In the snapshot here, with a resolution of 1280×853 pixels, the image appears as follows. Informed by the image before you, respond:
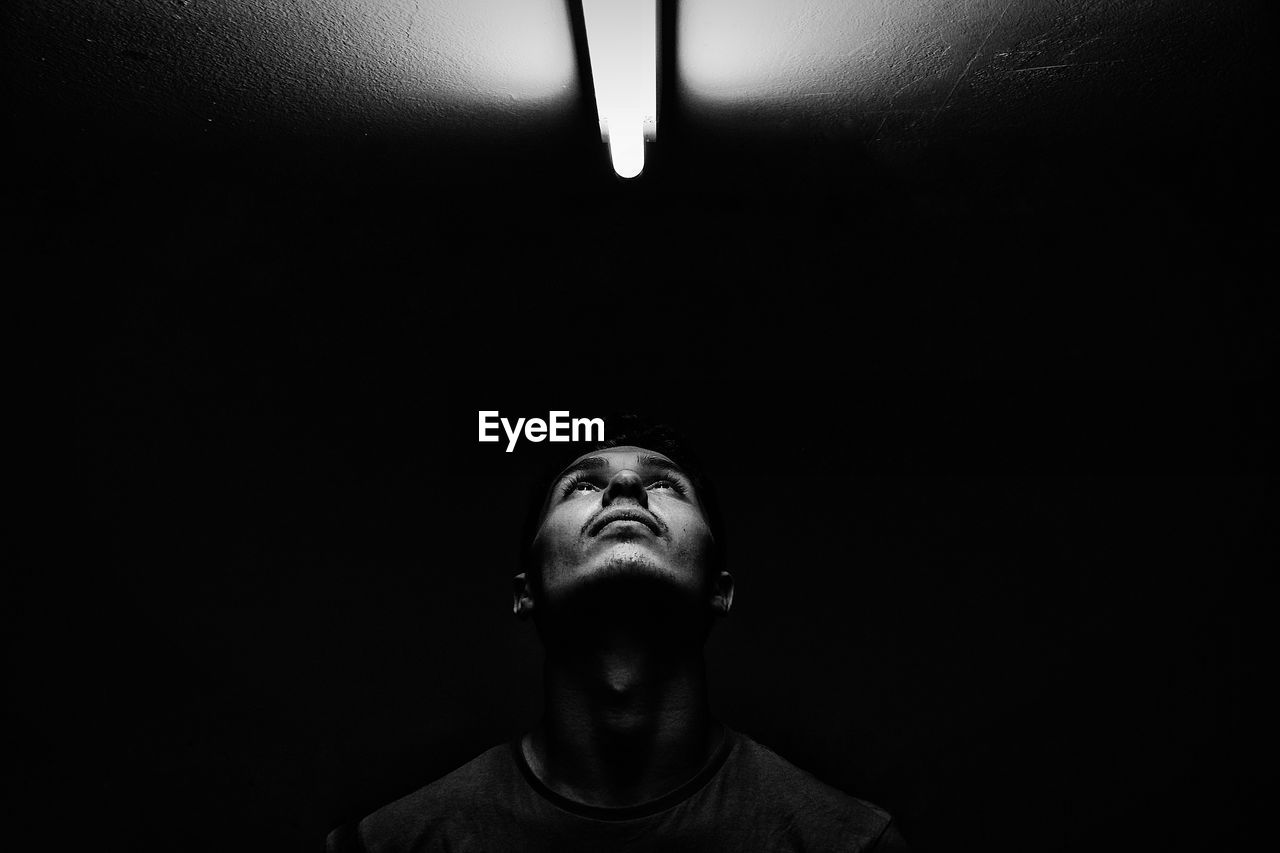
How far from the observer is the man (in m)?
1.98

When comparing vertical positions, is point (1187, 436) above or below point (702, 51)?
below

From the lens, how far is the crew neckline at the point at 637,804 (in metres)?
Answer: 1.99

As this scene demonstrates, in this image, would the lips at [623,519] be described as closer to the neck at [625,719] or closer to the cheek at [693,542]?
the cheek at [693,542]

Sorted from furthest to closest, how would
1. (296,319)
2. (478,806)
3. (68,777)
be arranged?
(296,319) < (68,777) < (478,806)

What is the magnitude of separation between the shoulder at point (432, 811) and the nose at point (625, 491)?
1.96 feet

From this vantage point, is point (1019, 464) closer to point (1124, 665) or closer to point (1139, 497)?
point (1139, 497)

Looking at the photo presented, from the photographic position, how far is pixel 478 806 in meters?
2.07

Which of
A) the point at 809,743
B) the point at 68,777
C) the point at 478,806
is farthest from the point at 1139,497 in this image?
the point at 68,777

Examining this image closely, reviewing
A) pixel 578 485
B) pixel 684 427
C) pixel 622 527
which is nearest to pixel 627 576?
pixel 622 527

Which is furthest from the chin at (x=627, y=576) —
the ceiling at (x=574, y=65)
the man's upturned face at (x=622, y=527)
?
the ceiling at (x=574, y=65)

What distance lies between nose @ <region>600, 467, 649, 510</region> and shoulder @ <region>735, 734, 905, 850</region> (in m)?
0.56

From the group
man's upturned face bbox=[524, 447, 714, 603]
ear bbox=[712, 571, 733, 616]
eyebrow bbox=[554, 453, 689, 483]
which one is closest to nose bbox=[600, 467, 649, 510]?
man's upturned face bbox=[524, 447, 714, 603]

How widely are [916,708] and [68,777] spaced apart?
193 centimetres

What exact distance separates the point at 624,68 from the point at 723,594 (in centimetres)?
110
